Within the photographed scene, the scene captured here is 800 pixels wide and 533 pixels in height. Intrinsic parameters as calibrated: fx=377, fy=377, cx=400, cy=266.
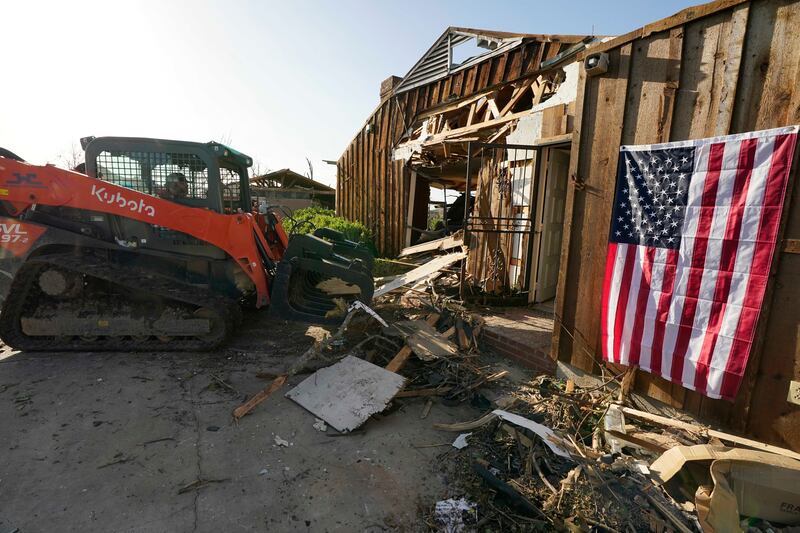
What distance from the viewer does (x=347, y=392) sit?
3838mm

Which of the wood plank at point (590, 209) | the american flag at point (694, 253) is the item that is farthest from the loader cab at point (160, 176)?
the american flag at point (694, 253)

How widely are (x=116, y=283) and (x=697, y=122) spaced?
6486 mm

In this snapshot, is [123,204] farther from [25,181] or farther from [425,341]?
[425,341]

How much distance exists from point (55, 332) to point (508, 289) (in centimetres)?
669

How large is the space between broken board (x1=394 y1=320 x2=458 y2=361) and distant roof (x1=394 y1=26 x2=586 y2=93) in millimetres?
A: 5635

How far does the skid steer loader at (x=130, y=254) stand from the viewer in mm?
4535

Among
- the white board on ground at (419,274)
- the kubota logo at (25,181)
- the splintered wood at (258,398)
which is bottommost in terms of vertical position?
the splintered wood at (258,398)

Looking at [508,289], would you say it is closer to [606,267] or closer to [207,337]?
[606,267]

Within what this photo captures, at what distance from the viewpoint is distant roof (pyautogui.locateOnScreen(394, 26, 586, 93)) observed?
7571 mm

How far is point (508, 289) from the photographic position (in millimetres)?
6953

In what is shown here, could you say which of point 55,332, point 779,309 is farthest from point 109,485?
point 779,309

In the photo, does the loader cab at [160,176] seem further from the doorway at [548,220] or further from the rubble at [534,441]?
the doorway at [548,220]

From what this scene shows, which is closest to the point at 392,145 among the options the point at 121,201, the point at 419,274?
the point at 419,274

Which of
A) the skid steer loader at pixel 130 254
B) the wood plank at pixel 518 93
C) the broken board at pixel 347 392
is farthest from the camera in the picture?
the wood plank at pixel 518 93
